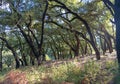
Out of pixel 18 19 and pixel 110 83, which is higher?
pixel 18 19

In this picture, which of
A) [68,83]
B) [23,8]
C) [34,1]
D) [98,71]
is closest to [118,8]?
[98,71]

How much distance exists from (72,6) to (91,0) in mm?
2735

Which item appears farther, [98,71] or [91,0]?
[91,0]

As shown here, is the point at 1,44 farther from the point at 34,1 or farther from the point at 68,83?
the point at 68,83

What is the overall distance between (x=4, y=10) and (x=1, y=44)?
18324 millimetres

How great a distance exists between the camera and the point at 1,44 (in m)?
44.5

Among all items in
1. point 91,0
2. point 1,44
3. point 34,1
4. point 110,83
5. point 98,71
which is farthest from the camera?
point 1,44

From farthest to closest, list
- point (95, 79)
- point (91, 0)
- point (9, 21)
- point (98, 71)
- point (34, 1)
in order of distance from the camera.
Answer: point (9, 21), point (91, 0), point (34, 1), point (98, 71), point (95, 79)

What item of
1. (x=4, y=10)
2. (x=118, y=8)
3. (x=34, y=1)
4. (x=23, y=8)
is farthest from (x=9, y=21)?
(x=118, y=8)

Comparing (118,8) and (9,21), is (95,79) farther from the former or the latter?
(9,21)

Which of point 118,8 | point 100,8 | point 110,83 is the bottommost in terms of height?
point 110,83

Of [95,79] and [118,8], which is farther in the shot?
[118,8]

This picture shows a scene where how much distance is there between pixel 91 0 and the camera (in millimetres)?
25766

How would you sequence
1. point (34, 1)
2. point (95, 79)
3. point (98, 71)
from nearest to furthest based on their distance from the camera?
point (95, 79), point (98, 71), point (34, 1)
